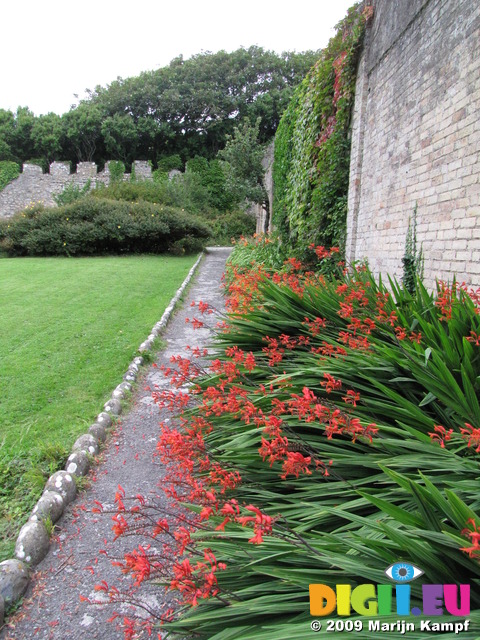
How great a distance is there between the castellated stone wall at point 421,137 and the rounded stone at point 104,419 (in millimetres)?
3195

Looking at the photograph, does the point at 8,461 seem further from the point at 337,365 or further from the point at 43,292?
the point at 43,292

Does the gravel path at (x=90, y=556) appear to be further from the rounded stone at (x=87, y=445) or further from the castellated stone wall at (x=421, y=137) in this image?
the castellated stone wall at (x=421, y=137)

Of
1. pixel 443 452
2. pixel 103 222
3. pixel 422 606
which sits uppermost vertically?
pixel 103 222

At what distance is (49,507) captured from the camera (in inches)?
88.5

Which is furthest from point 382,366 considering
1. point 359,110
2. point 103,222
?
point 103,222

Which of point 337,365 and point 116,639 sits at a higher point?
point 337,365

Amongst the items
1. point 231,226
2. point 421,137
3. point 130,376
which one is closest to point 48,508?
point 130,376

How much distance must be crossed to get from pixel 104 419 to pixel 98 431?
0.62ft

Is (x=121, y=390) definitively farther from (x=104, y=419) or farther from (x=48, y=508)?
(x=48, y=508)

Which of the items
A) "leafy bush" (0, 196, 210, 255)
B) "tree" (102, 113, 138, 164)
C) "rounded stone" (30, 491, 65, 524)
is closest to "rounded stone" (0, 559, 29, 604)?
"rounded stone" (30, 491, 65, 524)

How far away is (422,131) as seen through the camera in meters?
4.23

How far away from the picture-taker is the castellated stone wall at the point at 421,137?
3.43 m

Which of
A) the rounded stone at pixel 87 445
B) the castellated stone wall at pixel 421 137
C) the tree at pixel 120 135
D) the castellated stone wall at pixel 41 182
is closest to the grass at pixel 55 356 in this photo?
the rounded stone at pixel 87 445

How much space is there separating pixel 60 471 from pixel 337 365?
1.83m
